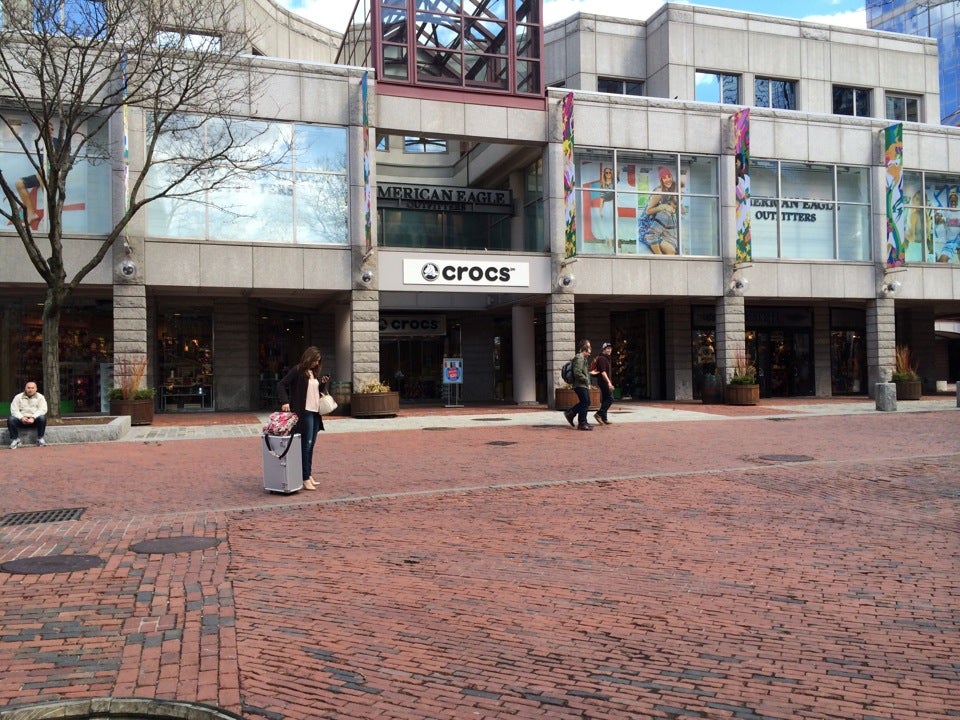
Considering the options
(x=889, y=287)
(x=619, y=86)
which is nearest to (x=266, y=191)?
(x=619, y=86)

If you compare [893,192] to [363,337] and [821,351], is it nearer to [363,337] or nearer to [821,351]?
[821,351]

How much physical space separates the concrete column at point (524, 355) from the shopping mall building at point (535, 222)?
4.1 inches

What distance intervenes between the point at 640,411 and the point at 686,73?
48.7 feet

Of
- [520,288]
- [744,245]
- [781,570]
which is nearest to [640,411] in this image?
[520,288]

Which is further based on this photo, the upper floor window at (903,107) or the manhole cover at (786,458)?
the upper floor window at (903,107)

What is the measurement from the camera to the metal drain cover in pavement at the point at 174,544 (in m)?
6.82

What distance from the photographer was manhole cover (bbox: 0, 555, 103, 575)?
6168 mm

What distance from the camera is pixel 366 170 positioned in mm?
22781

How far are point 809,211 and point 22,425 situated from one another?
24218mm

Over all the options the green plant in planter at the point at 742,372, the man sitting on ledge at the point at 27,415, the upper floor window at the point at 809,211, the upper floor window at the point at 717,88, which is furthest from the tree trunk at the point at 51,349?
the upper floor window at the point at 717,88

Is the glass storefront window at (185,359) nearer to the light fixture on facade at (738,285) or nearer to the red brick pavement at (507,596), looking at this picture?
the red brick pavement at (507,596)

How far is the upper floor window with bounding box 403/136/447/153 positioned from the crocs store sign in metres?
8.88

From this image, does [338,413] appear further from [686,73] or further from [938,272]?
[938,272]

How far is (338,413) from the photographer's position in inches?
895
